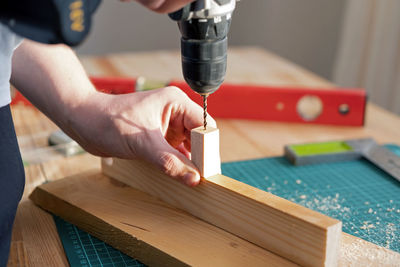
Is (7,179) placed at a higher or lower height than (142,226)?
higher

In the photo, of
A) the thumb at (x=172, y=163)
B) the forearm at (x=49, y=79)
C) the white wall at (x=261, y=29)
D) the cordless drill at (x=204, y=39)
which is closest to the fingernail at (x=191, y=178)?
the thumb at (x=172, y=163)

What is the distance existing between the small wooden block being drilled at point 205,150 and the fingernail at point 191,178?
0.05 ft

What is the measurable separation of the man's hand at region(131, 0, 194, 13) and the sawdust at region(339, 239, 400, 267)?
1.62ft

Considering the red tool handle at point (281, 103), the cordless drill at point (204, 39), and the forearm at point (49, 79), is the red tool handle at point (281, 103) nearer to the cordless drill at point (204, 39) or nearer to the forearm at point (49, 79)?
the forearm at point (49, 79)

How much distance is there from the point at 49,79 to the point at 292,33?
2.49 metres

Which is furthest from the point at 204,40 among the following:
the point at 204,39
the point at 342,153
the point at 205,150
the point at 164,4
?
the point at 342,153

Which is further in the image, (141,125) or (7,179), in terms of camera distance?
(141,125)

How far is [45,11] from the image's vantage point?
1.91 ft

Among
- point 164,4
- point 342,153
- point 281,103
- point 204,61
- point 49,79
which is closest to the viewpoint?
point 164,4

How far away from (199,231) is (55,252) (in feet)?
0.87

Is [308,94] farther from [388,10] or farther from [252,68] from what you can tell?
[388,10]

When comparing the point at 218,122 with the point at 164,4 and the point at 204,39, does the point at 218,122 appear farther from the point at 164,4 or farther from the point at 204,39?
the point at 164,4

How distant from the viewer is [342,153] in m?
1.26

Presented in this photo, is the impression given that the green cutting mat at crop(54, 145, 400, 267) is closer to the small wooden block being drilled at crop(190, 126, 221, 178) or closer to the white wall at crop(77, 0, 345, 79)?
the small wooden block being drilled at crop(190, 126, 221, 178)
